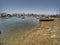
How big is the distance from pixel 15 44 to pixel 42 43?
4.71m

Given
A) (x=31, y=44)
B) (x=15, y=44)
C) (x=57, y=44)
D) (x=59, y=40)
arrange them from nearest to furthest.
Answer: (x=57, y=44) < (x=59, y=40) < (x=31, y=44) < (x=15, y=44)

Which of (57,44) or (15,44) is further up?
(57,44)

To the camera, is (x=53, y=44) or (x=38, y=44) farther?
(x=38, y=44)

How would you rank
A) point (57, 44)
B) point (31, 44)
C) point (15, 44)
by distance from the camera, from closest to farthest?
1. point (57, 44)
2. point (31, 44)
3. point (15, 44)

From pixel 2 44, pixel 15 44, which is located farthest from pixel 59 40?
pixel 2 44

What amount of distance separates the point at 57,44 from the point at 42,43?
2.21 metres

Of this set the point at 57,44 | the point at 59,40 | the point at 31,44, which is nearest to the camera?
the point at 57,44

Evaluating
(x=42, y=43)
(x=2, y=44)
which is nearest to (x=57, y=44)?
(x=42, y=43)

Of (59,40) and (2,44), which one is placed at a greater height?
(59,40)

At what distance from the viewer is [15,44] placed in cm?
2031

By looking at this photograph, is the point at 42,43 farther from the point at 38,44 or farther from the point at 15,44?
the point at 15,44

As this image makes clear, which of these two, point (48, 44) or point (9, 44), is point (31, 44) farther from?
point (9, 44)

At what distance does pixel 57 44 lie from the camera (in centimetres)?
1530

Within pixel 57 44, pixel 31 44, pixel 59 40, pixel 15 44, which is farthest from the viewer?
pixel 15 44
